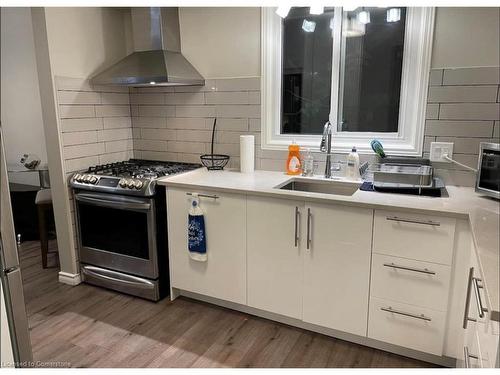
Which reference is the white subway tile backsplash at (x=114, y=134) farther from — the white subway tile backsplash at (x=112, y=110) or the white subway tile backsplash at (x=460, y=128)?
the white subway tile backsplash at (x=460, y=128)

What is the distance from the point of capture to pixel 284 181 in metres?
2.41

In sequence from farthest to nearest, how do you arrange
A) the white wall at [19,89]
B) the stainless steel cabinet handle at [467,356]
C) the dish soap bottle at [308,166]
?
1. the white wall at [19,89]
2. the dish soap bottle at [308,166]
3. the stainless steel cabinet handle at [467,356]

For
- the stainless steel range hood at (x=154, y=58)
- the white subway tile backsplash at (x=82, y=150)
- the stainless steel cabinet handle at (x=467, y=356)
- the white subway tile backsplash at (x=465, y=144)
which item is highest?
the stainless steel range hood at (x=154, y=58)

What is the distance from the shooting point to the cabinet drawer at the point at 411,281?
1.80 m

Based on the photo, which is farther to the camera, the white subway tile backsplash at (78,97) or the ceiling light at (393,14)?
the white subway tile backsplash at (78,97)

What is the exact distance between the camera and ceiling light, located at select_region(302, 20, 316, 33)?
2.58 m

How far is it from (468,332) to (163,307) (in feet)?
5.78

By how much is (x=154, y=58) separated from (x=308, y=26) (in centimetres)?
108

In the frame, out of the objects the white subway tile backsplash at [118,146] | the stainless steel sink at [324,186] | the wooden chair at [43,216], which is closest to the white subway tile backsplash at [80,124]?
the white subway tile backsplash at [118,146]

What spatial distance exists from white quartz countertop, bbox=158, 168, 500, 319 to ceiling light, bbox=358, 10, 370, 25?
1.01 m

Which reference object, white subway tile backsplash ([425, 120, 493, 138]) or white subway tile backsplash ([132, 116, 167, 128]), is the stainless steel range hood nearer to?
white subway tile backsplash ([132, 116, 167, 128])

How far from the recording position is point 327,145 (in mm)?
2424

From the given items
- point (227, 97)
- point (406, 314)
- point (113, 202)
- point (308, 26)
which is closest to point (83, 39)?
point (227, 97)

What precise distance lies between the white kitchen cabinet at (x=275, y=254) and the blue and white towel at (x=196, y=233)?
0.96ft
